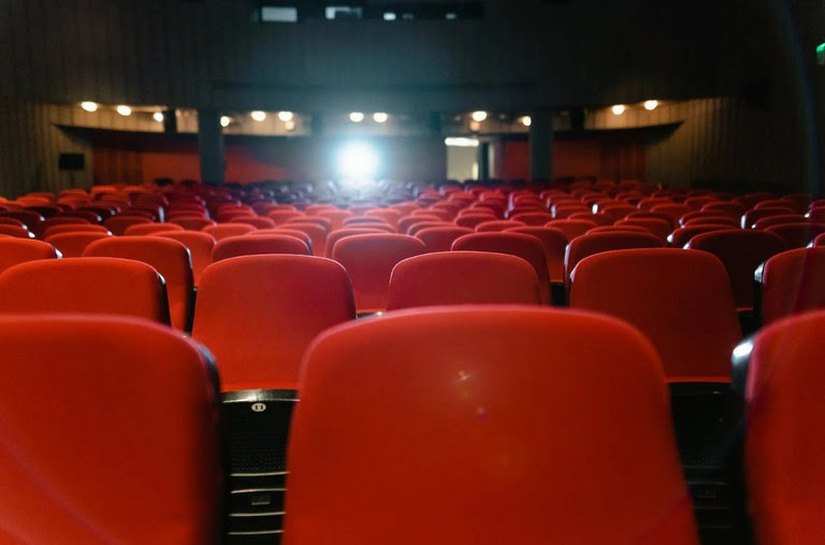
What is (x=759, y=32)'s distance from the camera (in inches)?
653

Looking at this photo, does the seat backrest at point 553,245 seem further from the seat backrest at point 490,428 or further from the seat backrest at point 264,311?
the seat backrest at point 490,428

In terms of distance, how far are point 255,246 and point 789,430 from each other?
3.44m

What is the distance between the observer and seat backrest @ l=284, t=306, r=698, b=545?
117cm

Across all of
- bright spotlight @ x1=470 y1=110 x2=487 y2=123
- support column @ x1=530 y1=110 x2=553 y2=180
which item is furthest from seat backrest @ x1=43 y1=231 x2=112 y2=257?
bright spotlight @ x1=470 y1=110 x2=487 y2=123

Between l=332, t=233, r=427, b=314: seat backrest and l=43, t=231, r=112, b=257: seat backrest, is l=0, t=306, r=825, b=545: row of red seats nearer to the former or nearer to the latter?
l=332, t=233, r=427, b=314: seat backrest

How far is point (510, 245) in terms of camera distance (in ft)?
13.7

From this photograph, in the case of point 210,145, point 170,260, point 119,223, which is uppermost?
point 210,145

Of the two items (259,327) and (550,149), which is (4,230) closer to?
(259,327)

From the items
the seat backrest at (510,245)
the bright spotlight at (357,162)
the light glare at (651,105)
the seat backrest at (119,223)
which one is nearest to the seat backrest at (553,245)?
the seat backrest at (510,245)

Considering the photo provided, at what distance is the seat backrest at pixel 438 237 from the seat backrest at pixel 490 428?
3.85 metres

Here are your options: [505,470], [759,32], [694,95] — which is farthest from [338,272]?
[694,95]

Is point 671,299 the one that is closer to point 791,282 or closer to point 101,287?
point 791,282

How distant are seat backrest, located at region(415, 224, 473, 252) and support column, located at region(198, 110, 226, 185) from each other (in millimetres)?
17285

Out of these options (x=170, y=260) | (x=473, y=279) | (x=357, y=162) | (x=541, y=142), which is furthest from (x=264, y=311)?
(x=357, y=162)
